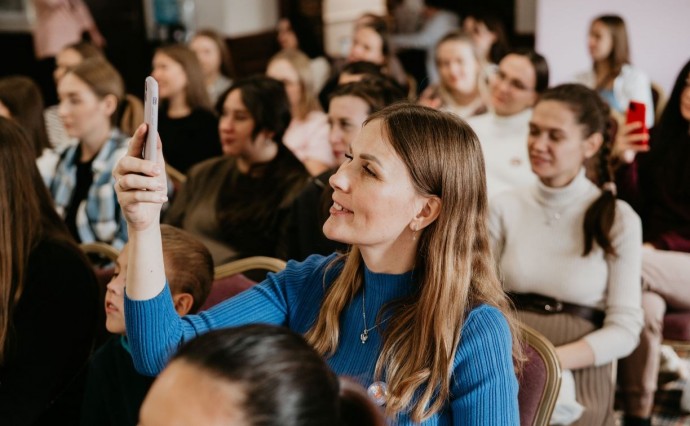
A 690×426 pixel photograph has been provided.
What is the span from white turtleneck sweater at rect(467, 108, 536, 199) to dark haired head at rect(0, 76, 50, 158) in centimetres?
175

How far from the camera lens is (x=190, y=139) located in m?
3.99

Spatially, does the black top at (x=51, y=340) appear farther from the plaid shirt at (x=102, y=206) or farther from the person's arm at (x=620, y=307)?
the person's arm at (x=620, y=307)

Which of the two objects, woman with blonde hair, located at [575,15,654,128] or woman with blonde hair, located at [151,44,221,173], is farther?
woman with blonde hair, located at [575,15,654,128]

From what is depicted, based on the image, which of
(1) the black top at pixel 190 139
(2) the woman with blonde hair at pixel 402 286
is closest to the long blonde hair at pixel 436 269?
(2) the woman with blonde hair at pixel 402 286

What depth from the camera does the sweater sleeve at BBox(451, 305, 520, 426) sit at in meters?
1.27

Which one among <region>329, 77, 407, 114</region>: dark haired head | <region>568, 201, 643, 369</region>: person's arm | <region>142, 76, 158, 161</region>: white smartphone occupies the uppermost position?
<region>142, 76, 158, 161</region>: white smartphone

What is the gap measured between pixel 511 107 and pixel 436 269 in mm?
2208

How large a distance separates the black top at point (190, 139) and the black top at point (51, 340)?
2.11 meters

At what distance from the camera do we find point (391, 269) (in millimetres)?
1412

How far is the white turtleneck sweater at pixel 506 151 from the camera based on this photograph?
10.5 ft

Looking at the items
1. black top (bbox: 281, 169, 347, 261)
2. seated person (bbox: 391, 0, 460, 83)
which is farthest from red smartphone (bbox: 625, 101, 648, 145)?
seated person (bbox: 391, 0, 460, 83)

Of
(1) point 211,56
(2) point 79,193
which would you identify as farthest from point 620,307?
(1) point 211,56

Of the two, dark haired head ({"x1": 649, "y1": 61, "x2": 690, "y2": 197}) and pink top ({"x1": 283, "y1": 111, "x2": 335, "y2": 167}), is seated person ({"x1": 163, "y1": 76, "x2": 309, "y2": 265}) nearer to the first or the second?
pink top ({"x1": 283, "y1": 111, "x2": 335, "y2": 167})

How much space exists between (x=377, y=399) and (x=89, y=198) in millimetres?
1877
